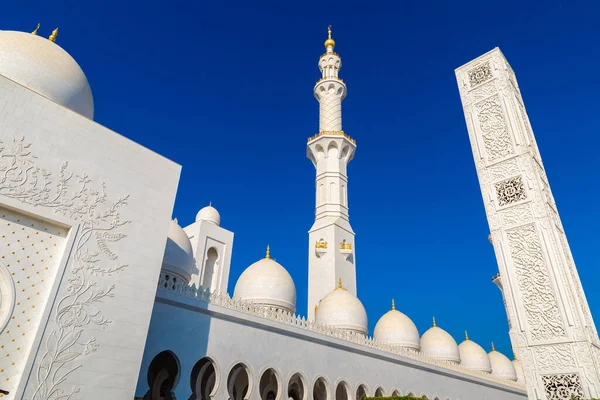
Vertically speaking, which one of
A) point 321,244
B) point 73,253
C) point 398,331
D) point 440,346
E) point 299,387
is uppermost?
point 321,244

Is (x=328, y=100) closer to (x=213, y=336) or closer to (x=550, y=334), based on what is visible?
(x=213, y=336)

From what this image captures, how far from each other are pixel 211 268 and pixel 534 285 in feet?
50.3

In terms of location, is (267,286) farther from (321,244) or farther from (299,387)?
(321,244)

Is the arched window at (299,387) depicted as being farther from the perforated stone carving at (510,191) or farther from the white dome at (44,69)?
the white dome at (44,69)

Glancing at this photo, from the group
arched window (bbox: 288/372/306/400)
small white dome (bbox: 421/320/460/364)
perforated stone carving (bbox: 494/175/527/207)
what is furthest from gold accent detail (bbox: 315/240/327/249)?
perforated stone carving (bbox: 494/175/527/207)

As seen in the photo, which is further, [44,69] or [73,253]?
[44,69]

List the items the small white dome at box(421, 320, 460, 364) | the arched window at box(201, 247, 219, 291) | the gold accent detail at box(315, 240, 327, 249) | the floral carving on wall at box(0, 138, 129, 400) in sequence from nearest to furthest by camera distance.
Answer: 1. the floral carving on wall at box(0, 138, 129, 400)
2. the arched window at box(201, 247, 219, 291)
3. the small white dome at box(421, 320, 460, 364)
4. the gold accent detail at box(315, 240, 327, 249)

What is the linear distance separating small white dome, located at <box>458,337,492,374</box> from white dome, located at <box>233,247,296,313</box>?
459 inches

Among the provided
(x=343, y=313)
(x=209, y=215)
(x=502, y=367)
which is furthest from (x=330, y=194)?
(x=502, y=367)

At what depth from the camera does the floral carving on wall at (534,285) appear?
28.9 ft

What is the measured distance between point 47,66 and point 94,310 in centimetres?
570

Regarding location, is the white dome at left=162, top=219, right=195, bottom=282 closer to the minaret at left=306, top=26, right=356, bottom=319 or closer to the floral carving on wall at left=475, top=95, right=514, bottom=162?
the minaret at left=306, top=26, right=356, bottom=319

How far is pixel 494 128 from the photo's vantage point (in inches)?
438

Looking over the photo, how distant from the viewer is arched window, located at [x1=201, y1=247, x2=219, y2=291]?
20922 mm
